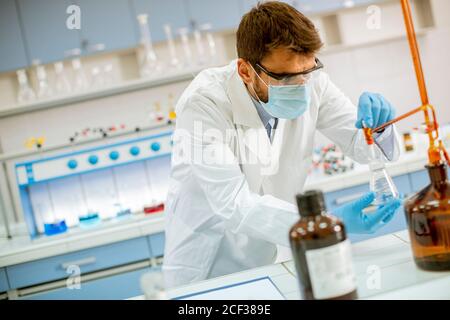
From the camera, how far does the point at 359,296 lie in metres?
0.78

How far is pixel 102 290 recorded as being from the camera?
98.7 inches

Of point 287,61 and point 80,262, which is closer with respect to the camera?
point 287,61

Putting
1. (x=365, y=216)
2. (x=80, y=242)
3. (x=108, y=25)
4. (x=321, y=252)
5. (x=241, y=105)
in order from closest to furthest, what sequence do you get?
(x=321, y=252)
(x=365, y=216)
(x=241, y=105)
(x=80, y=242)
(x=108, y=25)

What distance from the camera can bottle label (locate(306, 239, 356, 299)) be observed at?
0.70 metres

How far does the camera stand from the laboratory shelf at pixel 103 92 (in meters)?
2.92

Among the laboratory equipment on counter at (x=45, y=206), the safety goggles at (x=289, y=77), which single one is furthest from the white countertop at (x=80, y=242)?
the safety goggles at (x=289, y=77)

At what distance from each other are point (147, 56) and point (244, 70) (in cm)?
172

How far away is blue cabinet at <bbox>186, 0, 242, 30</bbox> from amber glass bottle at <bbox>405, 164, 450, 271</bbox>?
2382 mm

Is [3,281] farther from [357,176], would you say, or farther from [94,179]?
[357,176]

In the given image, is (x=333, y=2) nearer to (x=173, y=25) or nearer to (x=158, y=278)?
(x=173, y=25)

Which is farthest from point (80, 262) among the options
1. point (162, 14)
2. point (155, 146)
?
point (162, 14)

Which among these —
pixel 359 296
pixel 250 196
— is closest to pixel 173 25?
pixel 250 196

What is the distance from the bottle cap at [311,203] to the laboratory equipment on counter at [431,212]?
0.62 feet

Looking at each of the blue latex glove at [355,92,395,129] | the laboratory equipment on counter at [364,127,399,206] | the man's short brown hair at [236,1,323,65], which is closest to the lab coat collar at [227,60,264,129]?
the man's short brown hair at [236,1,323,65]
